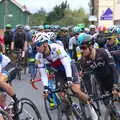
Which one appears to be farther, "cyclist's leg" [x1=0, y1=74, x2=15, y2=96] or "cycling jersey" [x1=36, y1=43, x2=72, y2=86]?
"cycling jersey" [x1=36, y1=43, x2=72, y2=86]

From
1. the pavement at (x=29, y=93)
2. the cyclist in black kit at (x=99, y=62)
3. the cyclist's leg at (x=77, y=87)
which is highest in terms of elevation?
the cyclist in black kit at (x=99, y=62)

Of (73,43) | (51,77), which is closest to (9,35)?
(73,43)

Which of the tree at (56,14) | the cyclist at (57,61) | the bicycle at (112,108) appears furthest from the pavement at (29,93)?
the tree at (56,14)

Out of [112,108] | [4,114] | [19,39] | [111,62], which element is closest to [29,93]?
[19,39]

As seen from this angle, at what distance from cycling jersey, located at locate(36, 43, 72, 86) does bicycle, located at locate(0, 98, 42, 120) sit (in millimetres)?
500

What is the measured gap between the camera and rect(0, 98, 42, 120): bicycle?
8.10m

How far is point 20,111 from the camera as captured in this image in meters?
8.40

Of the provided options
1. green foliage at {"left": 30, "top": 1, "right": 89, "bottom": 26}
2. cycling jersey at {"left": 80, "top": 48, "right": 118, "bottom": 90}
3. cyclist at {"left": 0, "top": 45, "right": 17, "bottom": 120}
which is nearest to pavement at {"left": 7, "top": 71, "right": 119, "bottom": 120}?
cycling jersey at {"left": 80, "top": 48, "right": 118, "bottom": 90}

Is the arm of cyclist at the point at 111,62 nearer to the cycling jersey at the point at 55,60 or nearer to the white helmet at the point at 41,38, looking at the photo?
the cycling jersey at the point at 55,60

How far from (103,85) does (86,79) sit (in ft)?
1.67

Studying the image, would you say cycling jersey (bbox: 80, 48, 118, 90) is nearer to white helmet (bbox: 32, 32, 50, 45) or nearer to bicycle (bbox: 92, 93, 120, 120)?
bicycle (bbox: 92, 93, 120, 120)

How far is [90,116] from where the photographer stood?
877cm

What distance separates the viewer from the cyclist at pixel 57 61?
877cm

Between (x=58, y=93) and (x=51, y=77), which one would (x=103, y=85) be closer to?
(x=58, y=93)
